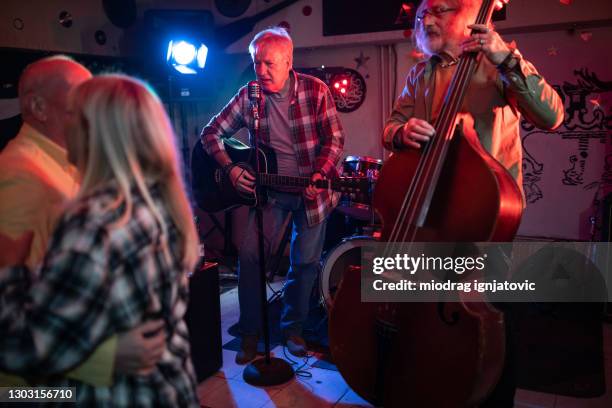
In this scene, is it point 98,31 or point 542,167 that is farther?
point 98,31

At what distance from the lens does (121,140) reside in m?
1.20

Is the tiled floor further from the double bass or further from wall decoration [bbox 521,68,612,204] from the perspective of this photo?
wall decoration [bbox 521,68,612,204]

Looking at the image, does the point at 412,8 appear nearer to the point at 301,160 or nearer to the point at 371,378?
the point at 301,160

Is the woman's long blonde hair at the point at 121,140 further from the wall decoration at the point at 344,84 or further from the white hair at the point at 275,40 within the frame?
the wall decoration at the point at 344,84

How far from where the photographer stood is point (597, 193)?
181 inches

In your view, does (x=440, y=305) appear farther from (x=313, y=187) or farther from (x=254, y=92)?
(x=254, y=92)

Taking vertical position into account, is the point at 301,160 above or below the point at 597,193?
above

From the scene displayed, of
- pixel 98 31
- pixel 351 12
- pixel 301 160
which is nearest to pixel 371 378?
pixel 301 160

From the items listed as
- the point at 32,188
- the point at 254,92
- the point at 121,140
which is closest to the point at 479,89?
the point at 254,92

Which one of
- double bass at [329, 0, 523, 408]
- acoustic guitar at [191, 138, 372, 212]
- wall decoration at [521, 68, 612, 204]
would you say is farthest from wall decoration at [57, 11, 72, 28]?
wall decoration at [521, 68, 612, 204]

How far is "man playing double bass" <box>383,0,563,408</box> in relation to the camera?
5.92ft

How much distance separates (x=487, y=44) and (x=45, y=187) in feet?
5.14

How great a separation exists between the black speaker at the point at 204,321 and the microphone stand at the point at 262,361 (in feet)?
0.76

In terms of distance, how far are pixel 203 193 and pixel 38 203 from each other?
7.55 feet
